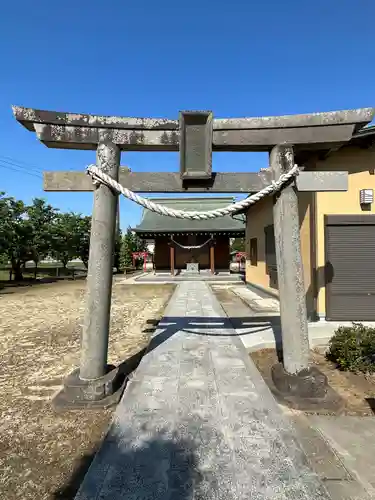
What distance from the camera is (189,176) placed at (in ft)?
11.6

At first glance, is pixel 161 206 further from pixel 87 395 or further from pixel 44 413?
pixel 44 413

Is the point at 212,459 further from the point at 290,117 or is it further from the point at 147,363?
the point at 290,117

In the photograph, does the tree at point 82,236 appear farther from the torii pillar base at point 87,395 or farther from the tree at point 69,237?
the torii pillar base at point 87,395

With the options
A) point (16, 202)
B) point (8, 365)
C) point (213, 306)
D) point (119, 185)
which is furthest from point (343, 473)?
point (16, 202)

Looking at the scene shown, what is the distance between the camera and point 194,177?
354cm

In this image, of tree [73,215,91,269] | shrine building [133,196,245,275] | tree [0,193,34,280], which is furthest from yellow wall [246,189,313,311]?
tree [73,215,91,269]

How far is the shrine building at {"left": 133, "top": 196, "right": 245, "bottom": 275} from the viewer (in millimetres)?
21891

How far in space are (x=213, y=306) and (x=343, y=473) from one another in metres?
7.23

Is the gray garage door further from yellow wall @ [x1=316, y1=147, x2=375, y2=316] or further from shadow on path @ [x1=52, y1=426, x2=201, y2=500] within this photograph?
shadow on path @ [x1=52, y1=426, x2=201, y2=500]

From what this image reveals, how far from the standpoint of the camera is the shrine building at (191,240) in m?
21.9

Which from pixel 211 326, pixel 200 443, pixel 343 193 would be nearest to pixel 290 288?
pixel 200 443

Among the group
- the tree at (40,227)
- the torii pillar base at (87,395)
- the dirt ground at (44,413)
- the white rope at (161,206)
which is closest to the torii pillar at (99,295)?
the torii pillar base at (87,395)

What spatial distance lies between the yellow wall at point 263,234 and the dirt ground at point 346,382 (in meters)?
2.64

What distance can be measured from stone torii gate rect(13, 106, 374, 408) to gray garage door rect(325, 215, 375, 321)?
3.81m
